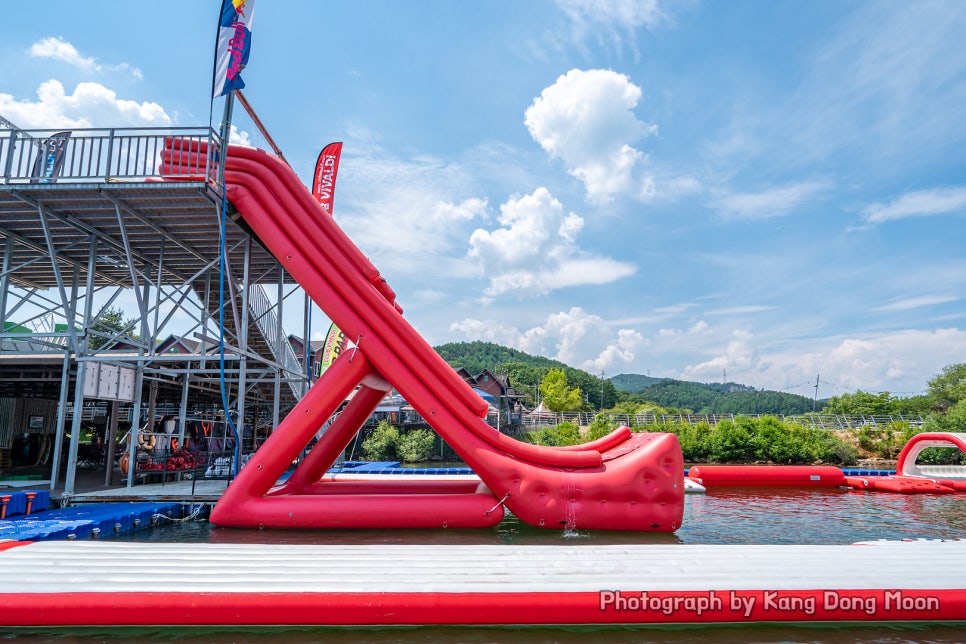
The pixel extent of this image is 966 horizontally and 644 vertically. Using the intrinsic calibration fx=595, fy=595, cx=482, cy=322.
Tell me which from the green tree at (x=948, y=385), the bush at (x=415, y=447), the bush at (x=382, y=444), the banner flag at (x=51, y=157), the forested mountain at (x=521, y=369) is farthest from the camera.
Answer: the forested mountain at (x=521, y=369)

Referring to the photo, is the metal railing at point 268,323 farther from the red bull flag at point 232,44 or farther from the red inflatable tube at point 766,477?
the red inflatable tube at point 766,477

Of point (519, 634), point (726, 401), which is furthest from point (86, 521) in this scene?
point (726, 401)

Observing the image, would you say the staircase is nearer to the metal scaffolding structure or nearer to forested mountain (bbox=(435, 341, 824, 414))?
the metal scaffolding structure

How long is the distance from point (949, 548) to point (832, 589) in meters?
2.87

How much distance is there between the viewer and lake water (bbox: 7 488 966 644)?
5758 millimetres

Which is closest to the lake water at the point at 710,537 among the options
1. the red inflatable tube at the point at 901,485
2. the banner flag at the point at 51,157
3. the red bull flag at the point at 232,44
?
the red inflatable tube at the point at 901,485

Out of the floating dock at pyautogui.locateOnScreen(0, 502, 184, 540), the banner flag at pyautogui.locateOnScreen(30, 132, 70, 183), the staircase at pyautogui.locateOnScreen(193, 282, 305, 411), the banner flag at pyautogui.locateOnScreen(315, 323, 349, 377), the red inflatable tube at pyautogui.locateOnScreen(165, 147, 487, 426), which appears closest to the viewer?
the floating dock at pyautogui.locateOnScreen(0, 502, 184, 540)

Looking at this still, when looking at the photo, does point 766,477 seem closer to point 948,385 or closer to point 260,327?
point 260,327

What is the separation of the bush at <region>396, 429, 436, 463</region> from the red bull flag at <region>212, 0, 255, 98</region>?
20944 millimetres

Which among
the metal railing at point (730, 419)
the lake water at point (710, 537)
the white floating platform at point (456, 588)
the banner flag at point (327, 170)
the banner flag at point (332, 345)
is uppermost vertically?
the banner flag at point (327, 170)

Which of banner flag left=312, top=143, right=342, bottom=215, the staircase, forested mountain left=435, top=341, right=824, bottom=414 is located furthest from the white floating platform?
forested mountain left=435, top=341, right=824, bottom=414

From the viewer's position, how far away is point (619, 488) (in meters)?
9.73

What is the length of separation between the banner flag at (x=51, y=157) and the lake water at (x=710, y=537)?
22.4 ft

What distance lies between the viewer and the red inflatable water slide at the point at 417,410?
9.75 m
